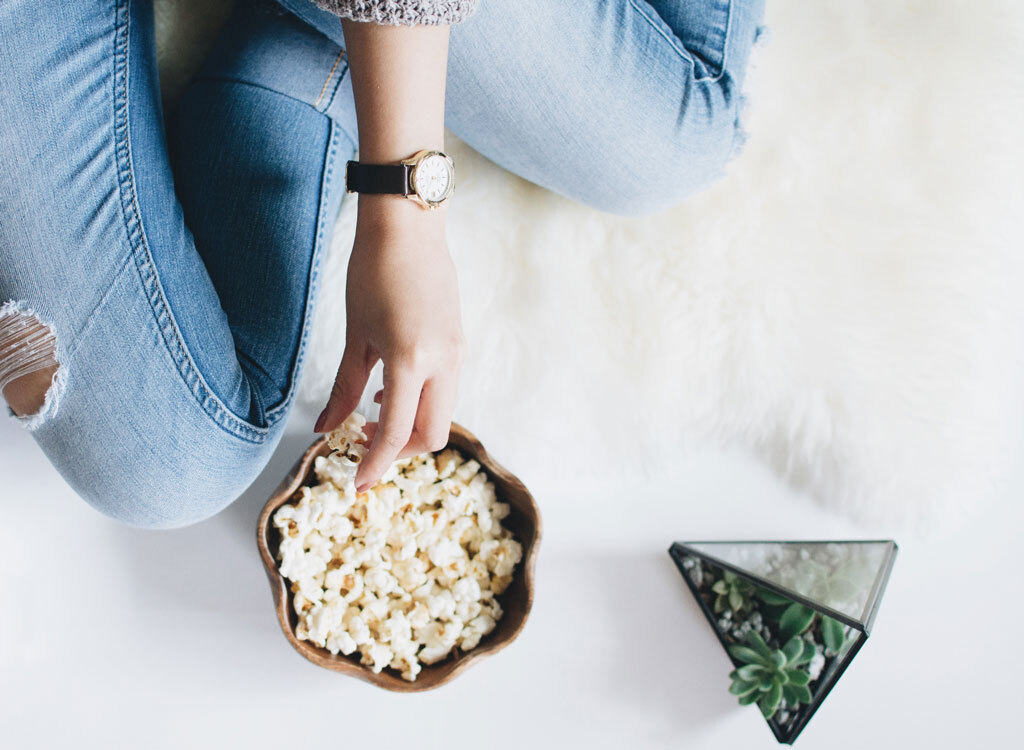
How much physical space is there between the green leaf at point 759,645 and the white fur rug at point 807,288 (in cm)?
21

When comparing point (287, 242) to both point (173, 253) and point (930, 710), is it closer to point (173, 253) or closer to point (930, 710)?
point (173, 253)

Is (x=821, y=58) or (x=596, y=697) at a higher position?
(x=821, y=58)

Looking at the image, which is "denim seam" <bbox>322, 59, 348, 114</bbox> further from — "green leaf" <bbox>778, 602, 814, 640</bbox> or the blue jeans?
"green leaf" <bbox>778, 602, 814, 640</bbox>

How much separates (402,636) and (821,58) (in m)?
0.90

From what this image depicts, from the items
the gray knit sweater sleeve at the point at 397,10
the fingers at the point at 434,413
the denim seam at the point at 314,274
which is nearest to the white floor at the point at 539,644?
the denim seam at the point at 314,274

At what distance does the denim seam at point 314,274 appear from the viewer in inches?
29.7

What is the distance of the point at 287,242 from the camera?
2.42 feet

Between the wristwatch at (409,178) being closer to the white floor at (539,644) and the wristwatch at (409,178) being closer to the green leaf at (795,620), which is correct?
the white floor at (539,644)

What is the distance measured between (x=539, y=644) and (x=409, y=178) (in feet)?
2.05

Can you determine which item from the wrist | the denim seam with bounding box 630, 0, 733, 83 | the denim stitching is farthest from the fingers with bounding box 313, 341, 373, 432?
the denim seam with bounding box 630, 0, 733, 83

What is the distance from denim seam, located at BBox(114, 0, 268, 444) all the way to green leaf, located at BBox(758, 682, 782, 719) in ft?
2.38

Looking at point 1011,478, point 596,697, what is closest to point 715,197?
point 1011,478

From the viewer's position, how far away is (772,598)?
2.82ft

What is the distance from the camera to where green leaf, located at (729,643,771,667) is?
87 cm
